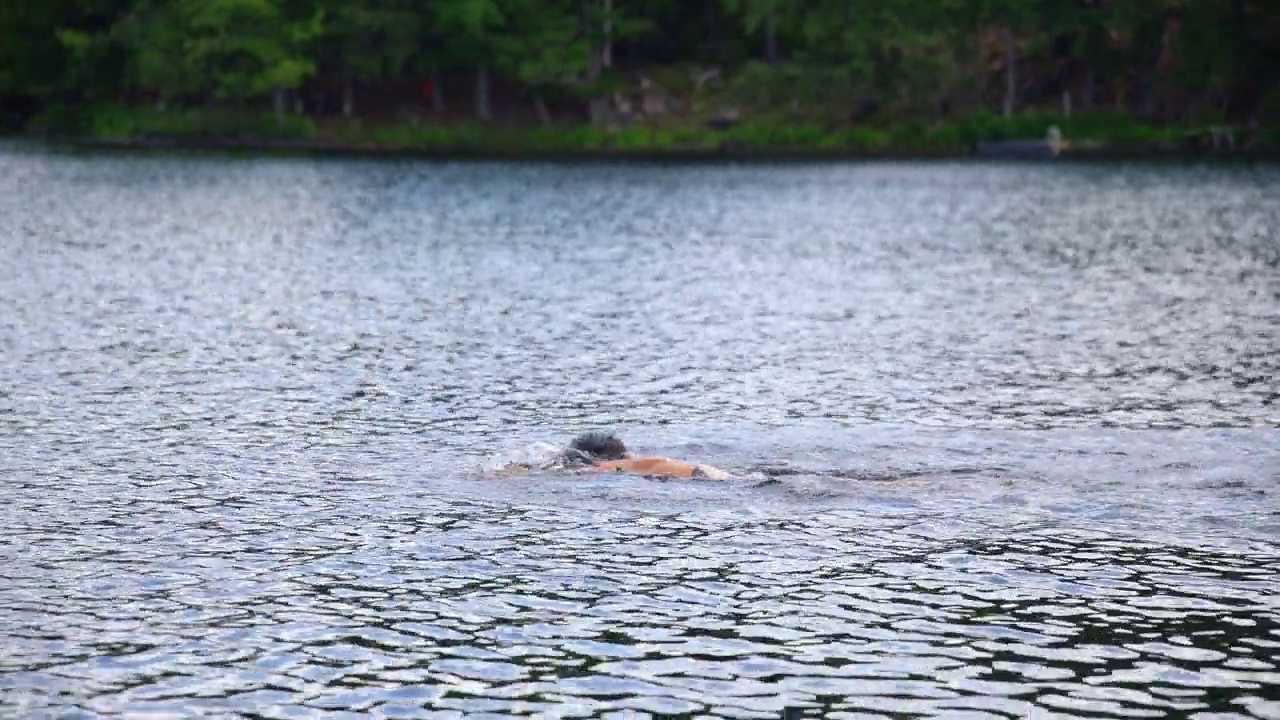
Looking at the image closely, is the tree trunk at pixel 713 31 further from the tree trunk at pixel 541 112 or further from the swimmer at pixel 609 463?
the swimmer at pixel 609 463

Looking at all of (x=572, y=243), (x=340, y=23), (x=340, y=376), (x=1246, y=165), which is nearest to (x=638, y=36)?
(x=340, y=23)

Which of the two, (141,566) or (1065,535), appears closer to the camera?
(141,566)

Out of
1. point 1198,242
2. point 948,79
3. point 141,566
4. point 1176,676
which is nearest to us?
point 1176,676

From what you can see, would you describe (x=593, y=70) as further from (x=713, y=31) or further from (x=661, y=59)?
(x=713, y=31)

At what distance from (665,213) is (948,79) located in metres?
50.5

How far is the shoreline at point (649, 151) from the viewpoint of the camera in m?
139

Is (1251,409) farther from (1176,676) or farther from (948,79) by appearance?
(948,79)

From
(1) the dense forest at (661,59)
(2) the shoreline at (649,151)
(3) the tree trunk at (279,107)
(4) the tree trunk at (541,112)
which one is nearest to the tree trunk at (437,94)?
(1) the dense forest at (661,59)

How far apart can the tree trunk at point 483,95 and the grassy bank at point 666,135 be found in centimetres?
189

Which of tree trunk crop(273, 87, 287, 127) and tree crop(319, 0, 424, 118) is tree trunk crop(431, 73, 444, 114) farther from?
tree trunk crop(273, 87, 287, 127)

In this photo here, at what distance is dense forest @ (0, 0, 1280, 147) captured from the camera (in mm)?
140000

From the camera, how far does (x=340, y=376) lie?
46.6 metres

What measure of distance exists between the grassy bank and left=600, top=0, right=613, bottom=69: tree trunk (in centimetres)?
725

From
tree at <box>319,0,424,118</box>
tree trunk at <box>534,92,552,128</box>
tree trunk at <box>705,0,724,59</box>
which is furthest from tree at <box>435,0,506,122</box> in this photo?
tree trunk at <box>705,0,724,59</box>
